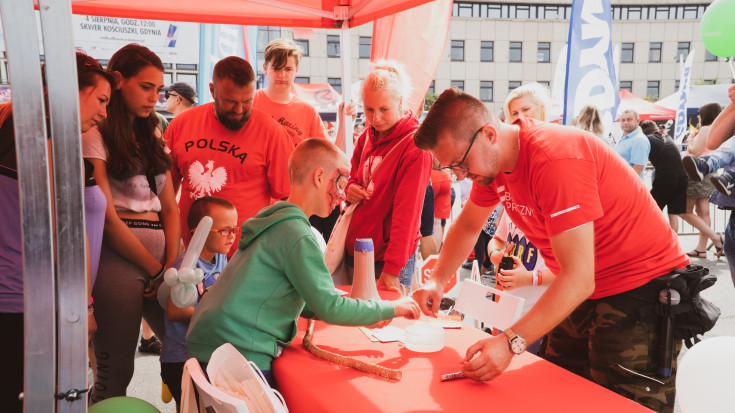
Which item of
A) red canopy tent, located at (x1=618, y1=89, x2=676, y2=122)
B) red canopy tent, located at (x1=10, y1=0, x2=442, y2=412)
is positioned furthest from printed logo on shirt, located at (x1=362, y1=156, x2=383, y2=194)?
red canopy tent, located at (x1=618, y1=89, x2=676, y2=122)

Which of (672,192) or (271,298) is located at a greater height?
(271,298)

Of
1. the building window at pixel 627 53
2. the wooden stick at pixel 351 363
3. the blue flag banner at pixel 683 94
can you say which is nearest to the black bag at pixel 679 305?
the wooden stick at pixel 351 363

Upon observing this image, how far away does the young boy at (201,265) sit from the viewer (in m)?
2.16

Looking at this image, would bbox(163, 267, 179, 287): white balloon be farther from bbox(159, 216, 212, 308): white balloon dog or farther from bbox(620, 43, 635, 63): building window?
bbox(620, 43, 635, 63): building window

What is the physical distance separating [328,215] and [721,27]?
14.5 feet

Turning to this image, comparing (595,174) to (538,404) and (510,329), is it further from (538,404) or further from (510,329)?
(538,404)

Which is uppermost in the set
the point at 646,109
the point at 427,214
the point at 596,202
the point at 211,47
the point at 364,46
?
the point at 364,46

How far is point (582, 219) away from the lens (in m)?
1.37

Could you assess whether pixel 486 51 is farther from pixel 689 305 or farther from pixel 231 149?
pixel 689 305

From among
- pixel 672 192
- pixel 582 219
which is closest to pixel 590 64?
pixel 672 192

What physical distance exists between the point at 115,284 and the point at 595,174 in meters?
1.79

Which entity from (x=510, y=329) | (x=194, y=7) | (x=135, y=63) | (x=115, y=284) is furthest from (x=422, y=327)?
(x=194, y=7)

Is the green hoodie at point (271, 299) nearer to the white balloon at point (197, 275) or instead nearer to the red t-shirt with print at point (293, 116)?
the white balloon at point (197, 275)

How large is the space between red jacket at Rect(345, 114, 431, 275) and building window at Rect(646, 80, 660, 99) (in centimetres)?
3979
